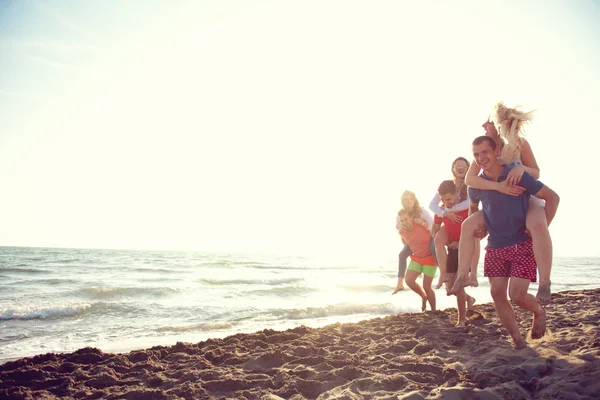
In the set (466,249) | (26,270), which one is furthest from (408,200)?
(26,270)

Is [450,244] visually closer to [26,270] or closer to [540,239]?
[540,239]

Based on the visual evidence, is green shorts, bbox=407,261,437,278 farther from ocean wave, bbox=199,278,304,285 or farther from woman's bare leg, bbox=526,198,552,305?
ocean wave, bbox=199,278,304,285

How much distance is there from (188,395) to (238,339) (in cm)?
174

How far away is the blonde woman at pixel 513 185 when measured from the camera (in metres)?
3.22

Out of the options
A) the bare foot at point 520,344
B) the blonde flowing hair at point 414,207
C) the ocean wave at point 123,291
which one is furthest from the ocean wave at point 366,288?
the bare foot at point 520,344

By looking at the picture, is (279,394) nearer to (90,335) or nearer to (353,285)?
(90,335)

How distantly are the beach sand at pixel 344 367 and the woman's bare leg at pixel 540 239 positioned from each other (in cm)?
68

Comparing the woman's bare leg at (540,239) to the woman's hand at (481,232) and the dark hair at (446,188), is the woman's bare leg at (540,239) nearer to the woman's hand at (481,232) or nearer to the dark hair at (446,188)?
the woman's hand at (481,232)

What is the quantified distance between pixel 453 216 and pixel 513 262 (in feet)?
5.36

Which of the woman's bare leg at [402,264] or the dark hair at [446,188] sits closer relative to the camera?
the dark hair at [446,188]

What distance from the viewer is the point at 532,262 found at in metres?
3.45

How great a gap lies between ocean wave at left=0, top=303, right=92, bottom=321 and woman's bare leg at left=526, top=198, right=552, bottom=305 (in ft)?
28.7

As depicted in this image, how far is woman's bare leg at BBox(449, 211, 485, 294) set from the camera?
3.64 meters

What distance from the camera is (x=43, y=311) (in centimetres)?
857
